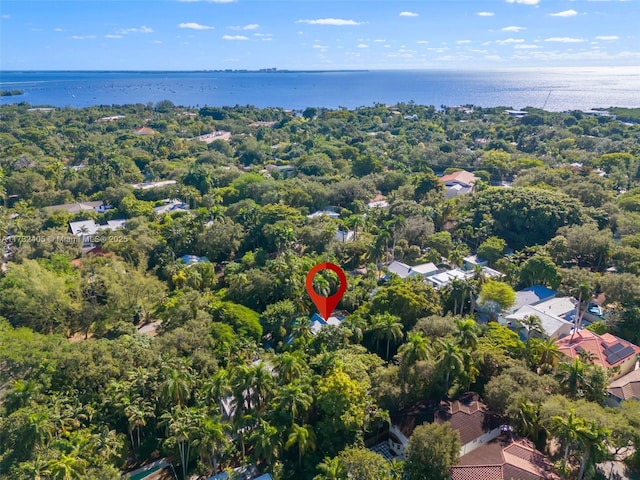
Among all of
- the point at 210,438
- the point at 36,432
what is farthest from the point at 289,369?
the point at 36,432

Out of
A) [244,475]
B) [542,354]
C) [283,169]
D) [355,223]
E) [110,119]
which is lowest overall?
[244,475]

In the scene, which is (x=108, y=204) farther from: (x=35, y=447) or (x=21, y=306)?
(x=35, y=447)

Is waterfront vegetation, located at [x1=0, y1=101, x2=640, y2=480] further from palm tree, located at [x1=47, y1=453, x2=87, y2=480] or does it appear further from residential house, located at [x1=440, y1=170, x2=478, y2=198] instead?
residential house, located at [x1=440, y1=170, x2=478, y2=198]

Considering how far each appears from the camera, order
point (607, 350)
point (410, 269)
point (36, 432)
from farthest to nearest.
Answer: point (410, 269)
point (607, 350)
point (36, 432)

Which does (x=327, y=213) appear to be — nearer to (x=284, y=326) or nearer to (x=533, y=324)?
(x=284, y=326)

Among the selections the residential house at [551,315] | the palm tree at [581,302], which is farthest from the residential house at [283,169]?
the palm tree at [581,302]

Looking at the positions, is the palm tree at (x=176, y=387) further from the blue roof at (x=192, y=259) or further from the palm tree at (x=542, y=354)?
the palm tree at (x=542, y=354)

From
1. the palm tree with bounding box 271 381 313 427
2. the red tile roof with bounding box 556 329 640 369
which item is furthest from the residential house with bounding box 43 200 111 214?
the red tile roof with bounding box 556 329 640 369
